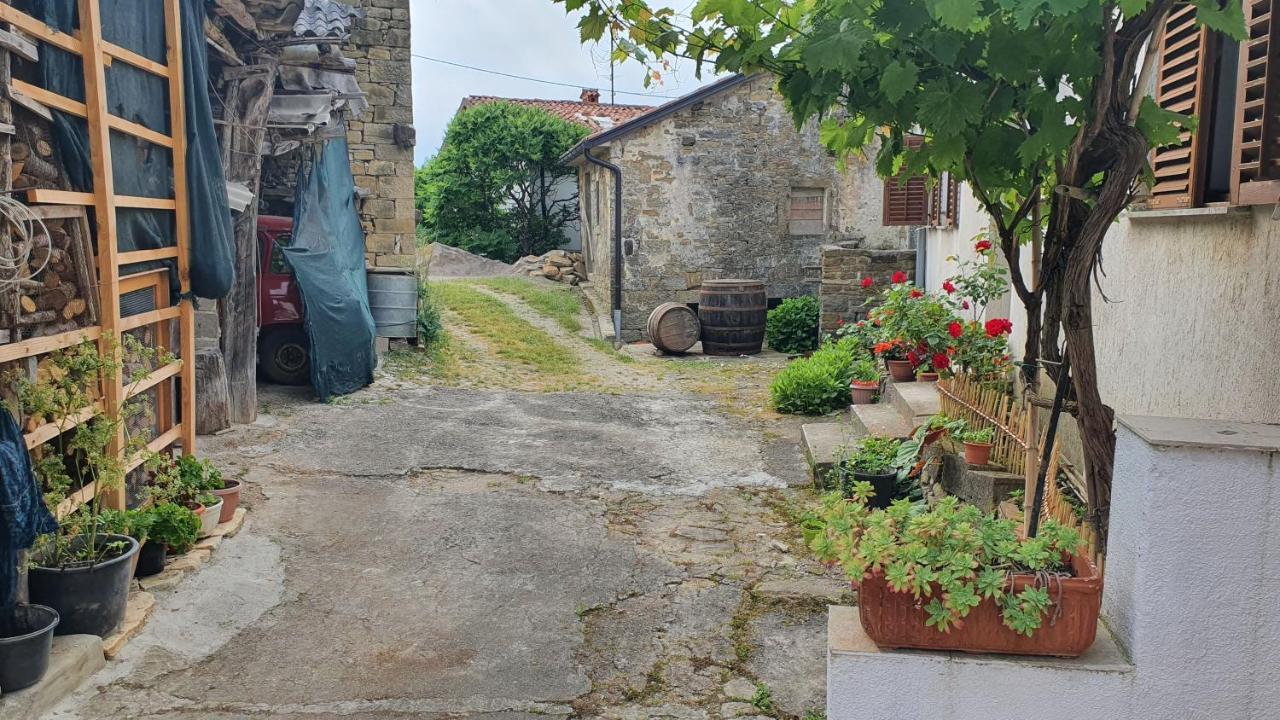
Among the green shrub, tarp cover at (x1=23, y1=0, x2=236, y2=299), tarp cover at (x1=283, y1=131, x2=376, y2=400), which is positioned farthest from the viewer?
the green shrub

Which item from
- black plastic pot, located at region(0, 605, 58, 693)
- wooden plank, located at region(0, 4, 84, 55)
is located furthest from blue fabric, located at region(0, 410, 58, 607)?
wooden plank, located at region(0, 4, 84, 55)

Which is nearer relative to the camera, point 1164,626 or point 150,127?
point 1164,626

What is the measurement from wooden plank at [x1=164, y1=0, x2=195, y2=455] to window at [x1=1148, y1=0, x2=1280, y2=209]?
5.10 m

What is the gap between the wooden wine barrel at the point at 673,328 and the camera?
14570 millimetres

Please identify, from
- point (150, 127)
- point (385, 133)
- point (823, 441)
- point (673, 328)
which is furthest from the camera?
point (673, 328)

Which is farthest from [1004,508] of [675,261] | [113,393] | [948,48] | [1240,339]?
[675,261]

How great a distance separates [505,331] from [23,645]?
11.5 m

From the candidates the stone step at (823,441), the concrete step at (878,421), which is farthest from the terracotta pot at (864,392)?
the stone step at (823,441)

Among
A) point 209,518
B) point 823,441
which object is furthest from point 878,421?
point 209,518

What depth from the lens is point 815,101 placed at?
288 cm

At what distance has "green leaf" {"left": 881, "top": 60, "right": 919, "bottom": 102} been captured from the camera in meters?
2.61

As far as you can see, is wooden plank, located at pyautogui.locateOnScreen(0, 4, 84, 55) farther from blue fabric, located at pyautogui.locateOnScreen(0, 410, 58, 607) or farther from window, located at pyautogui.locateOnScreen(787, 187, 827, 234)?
window, located at pyautogui.locateOnScreen(787, 187, 827, 234)

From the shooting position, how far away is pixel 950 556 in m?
2.50

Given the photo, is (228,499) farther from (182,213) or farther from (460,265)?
(460,265)
